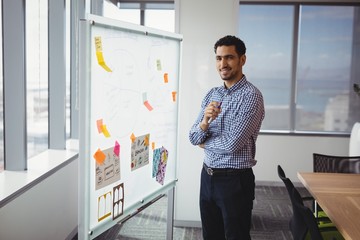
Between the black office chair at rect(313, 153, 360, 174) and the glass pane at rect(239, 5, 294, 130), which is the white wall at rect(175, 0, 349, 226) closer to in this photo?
the black office chair at rect(313, 153, 360, 174)

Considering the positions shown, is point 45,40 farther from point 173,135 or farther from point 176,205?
point 176,205

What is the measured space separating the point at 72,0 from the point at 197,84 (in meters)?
1.46

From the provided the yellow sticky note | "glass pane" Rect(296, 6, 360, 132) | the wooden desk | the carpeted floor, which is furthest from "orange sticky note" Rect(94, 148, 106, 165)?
"glass pane" Rect(296, 6, 360, 132)

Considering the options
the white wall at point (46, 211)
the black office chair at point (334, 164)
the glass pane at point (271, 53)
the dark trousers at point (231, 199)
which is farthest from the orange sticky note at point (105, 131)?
the glass pane at point (271, 53)

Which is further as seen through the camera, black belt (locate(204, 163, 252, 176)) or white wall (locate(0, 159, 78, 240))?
white wall (locate(0, 159, 78, 240))

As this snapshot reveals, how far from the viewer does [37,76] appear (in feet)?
10.8

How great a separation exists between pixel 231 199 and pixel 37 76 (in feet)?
6.41

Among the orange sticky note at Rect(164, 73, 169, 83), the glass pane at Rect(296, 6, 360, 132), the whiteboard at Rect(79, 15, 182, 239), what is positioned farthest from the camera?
the glass pane at Rect(296, 6, 360, 132)

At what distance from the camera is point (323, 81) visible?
536cm

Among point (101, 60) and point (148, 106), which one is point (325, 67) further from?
point (101, 60)

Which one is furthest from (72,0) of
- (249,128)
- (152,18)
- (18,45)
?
(249,128)

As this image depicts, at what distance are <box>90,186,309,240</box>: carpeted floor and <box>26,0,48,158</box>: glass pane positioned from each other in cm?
100

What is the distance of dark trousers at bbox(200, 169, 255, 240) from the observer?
221cm

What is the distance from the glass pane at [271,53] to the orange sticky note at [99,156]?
3.74 metres
